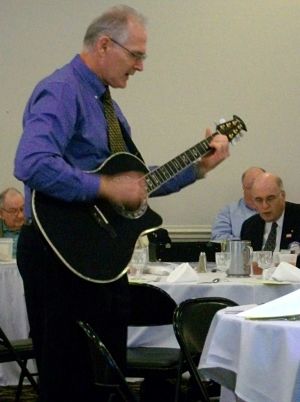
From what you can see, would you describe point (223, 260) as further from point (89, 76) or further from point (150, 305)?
point (89, 76)

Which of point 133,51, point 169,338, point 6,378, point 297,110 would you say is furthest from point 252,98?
point 133,51

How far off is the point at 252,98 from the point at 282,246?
7.19ft

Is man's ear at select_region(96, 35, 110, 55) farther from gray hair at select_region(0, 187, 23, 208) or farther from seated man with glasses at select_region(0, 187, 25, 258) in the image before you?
gray hair at select_region(0, 187, 23, 208)

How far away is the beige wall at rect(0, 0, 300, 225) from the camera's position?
7.91 m

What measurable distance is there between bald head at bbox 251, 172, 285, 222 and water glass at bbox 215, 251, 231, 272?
155 cm

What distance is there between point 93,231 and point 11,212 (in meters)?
4.32

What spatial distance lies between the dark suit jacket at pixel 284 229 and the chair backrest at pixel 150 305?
208cm

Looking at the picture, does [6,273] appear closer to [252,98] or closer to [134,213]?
[134,213]

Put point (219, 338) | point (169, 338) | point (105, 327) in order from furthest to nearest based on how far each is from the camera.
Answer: point (169, 338) → point (105, 327) → point (219, 338)

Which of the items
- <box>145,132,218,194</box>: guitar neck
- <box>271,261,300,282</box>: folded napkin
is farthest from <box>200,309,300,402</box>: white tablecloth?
<box>271,261,300,282</box>: folded napkin

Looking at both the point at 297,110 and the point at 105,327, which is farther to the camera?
the point at 297,110

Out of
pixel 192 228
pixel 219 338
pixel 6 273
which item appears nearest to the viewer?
pixel 219 338

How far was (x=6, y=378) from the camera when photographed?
601 cm

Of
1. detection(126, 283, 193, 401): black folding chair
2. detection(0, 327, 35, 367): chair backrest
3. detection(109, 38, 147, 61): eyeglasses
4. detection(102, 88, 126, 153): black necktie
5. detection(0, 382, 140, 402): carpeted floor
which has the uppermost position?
detection(109, 38, 147, 61): eyeglasses
